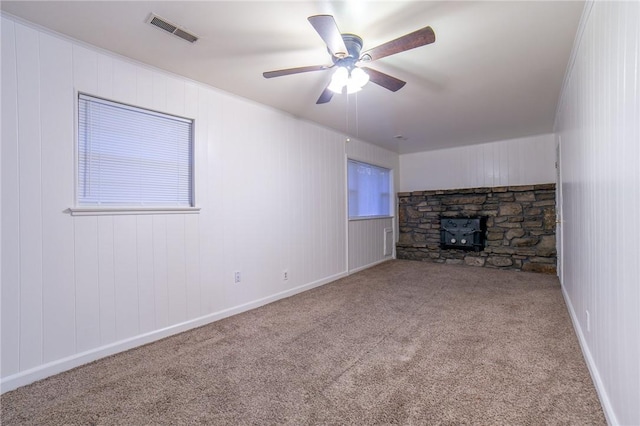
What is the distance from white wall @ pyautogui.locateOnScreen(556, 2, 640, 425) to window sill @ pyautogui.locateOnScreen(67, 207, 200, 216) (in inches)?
113

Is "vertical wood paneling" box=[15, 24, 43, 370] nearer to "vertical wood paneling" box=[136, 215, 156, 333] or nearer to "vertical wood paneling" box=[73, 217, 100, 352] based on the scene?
"vertical wood paneling" box=[73, 217, 100, 352]

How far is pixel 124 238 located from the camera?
235cm

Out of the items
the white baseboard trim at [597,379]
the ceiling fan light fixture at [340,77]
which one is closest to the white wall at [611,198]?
the white baseboard trim at [597,379]

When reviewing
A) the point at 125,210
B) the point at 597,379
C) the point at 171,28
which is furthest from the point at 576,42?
the point at 125,210

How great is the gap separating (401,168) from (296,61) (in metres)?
4.49

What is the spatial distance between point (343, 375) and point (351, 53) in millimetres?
2160

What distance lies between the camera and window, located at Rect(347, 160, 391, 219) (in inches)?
198

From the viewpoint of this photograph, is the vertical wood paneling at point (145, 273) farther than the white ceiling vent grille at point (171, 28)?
Yes

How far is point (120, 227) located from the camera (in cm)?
233

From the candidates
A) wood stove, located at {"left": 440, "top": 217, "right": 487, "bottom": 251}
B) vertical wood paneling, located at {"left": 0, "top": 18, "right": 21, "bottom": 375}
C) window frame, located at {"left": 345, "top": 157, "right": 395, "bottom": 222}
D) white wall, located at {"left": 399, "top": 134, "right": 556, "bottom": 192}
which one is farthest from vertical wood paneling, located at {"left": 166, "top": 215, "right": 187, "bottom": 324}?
white wall, located at {"left": 399, "top": 134, "right": 556, "bottom": 192}

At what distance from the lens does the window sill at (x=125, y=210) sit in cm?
213

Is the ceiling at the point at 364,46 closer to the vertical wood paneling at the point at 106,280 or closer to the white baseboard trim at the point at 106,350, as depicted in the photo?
the vertical wood paneling at the point at 106,280

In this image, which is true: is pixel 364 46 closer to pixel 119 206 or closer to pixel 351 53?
pixel 351 53

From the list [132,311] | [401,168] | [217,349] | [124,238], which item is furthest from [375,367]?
[401,168]
